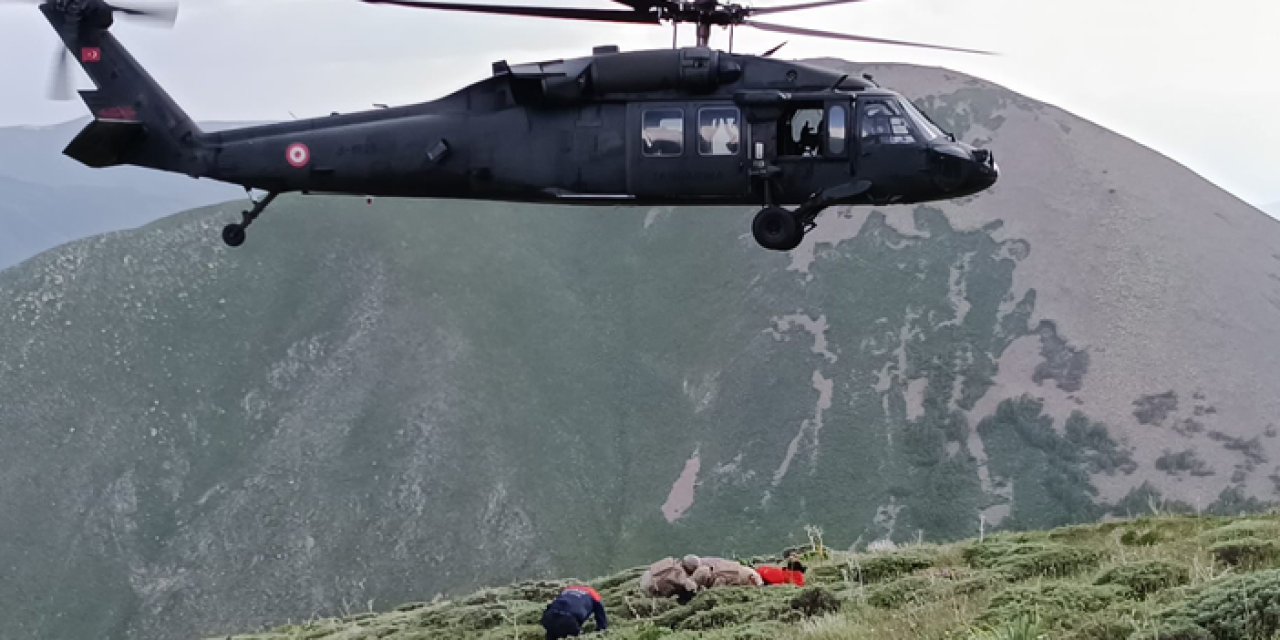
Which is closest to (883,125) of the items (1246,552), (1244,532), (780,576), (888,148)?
(888,148)

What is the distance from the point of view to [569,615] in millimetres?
19297

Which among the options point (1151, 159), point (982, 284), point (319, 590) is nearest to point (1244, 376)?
point (982, 284)

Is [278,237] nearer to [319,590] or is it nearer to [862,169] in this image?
[319,590]

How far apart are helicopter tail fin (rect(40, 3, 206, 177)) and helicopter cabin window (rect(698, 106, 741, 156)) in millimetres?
10616

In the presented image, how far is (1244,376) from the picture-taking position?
123 m

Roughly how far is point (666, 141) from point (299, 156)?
7.55 metres

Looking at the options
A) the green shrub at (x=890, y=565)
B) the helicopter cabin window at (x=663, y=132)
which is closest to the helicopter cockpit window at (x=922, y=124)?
the helicopter cabin window at (x=663, y=132)

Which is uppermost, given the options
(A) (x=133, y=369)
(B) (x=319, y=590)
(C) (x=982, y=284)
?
(C) (x=982, y=284)

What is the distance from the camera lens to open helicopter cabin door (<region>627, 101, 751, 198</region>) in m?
24.9

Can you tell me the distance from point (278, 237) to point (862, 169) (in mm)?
139103

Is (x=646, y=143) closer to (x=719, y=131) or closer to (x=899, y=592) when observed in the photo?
(x=719, y=131)

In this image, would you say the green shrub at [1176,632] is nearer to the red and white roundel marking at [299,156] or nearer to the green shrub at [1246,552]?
the green shrub at [1246,552]

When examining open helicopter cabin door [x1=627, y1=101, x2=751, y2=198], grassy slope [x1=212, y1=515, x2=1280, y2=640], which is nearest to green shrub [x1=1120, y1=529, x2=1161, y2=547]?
grassy slope [x1=212, y1=515, x2=1280, y2=640]

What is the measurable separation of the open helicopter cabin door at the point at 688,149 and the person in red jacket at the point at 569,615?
838 cm
